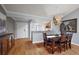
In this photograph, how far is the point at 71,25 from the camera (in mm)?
2516

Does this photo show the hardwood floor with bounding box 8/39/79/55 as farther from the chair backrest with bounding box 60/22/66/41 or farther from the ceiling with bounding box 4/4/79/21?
the ceiling with bounding box 4/4/79/21

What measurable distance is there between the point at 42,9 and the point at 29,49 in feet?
2.96

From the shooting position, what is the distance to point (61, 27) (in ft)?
8.15

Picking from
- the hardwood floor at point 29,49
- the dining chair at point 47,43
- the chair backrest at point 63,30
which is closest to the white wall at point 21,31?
the hardwood floor at point 29,49

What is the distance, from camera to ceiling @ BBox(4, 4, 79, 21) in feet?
7.90

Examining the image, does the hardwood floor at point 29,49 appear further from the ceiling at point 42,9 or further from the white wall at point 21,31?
the ceiling at point 42,9

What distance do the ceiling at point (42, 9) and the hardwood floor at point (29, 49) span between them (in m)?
0.63

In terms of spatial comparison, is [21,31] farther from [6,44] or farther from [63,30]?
[63,30]

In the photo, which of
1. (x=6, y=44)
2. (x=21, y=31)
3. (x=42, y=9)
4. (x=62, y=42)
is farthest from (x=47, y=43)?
(x=6, y=44)

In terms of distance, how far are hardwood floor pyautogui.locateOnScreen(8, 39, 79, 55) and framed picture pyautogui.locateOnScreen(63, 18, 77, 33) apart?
0.36m

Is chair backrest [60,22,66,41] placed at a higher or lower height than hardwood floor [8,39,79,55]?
higher

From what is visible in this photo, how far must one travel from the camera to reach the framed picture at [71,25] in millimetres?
2475

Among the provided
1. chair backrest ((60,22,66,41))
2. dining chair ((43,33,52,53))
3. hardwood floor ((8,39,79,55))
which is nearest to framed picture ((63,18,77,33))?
chair backrest ((60,22,66,41))

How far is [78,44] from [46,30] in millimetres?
744
